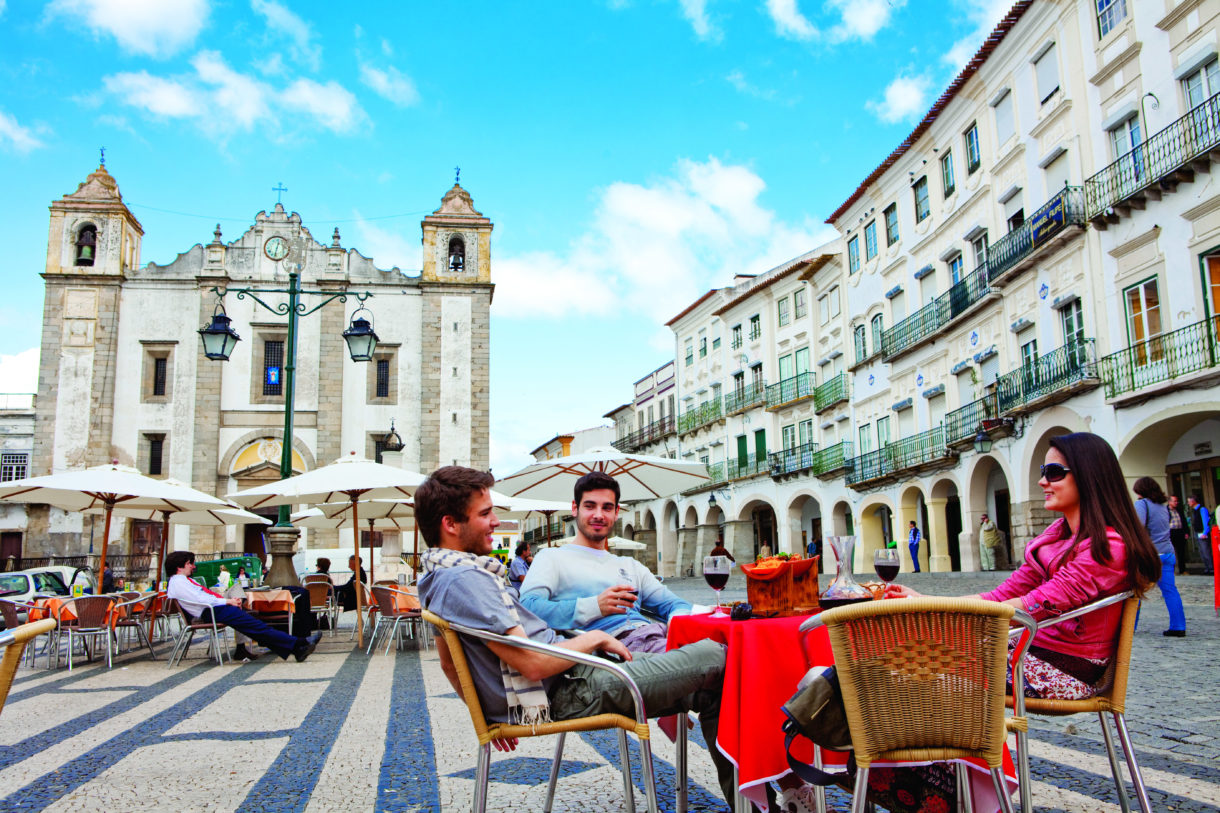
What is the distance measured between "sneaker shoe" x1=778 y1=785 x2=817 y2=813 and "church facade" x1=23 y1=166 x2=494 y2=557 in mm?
29990

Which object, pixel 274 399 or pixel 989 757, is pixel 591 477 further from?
pixel 274 399

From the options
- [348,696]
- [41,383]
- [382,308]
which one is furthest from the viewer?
[382,308]

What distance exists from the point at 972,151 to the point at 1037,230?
14.7 ft

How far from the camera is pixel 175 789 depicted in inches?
151

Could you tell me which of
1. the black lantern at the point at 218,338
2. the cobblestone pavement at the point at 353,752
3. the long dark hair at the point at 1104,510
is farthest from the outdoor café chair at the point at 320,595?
the long dark hair at the point at 1104,510

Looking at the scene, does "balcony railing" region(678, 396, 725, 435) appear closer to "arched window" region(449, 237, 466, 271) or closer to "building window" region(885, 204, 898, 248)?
"arched window" region(449, 237, 466, 271)

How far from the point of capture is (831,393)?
31.9 m

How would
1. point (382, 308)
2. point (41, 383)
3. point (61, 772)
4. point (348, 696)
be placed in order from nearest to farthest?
point (61, 772)
point (348, 696)
point (41, 383)
point (382, 308)

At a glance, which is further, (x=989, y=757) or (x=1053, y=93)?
(x=1053, y=93)

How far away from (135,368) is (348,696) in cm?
2993

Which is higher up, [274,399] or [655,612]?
[274,399]

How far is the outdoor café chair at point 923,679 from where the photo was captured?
2217mm

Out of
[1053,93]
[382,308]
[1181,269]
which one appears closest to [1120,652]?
[1181,269]

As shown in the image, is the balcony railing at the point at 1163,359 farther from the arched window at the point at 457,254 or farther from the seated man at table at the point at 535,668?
the arched window at the point at 457,254
